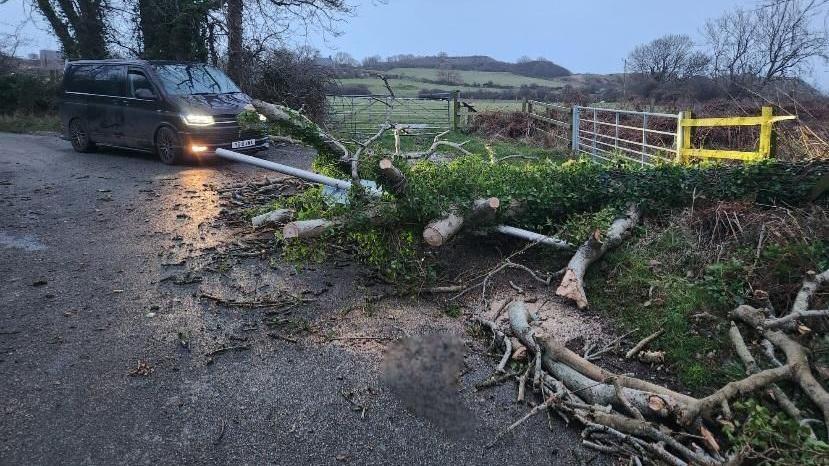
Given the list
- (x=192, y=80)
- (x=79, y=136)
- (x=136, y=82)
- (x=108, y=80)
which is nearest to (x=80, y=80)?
(x=108, y=80)

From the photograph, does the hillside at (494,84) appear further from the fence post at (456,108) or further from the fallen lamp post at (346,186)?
the fallen lamp post at (346,186)

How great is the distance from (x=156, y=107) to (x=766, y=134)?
33.5 feet

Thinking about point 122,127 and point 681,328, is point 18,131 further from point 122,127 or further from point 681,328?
point 681,328

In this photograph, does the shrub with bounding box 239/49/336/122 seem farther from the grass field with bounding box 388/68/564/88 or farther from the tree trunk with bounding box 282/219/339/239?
the grass field with bounding box 388/68/564/88

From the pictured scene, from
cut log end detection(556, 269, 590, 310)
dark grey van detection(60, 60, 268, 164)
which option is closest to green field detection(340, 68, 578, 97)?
dark grey van detection(60, 60, 268, 164)

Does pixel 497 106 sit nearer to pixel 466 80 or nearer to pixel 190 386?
pixel 466 80

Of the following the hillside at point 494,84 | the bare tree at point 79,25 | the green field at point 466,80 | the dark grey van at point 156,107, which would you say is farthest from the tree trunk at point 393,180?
the green field at point 466,80

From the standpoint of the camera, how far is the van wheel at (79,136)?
12414mm

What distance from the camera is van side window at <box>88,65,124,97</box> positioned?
37.9ft

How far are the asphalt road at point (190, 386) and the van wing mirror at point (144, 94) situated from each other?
5.08 metres

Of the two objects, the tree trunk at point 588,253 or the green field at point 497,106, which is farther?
the green field at point 497,106

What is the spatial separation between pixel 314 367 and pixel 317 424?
72cm

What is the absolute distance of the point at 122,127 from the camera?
11.6 metres

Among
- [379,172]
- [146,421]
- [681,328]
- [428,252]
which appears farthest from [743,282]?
[146,421]
